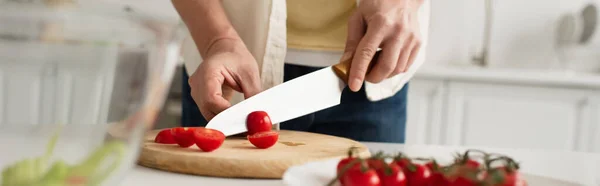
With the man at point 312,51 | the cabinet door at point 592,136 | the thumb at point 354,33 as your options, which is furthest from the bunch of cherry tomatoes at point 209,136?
the cabinet door at point 592,136

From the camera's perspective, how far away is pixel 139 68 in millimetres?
458

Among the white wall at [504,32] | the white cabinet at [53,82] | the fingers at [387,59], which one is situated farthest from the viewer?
the white wall at [504,32]

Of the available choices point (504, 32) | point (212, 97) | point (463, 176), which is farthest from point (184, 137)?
point (504, 32)

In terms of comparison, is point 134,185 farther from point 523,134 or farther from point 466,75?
point 523,134

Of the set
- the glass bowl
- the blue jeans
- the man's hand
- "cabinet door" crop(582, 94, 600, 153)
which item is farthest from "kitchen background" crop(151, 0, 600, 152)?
the glass bowl

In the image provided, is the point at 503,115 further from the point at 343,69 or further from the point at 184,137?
the point at 184,137

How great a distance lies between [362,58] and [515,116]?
148 centimetres

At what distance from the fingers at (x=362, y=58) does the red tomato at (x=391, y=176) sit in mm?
457

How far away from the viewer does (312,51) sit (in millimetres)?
1194

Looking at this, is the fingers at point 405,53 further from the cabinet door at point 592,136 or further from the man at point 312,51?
the cabinet door at point 592,136

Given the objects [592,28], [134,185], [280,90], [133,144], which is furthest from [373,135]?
[592,28]

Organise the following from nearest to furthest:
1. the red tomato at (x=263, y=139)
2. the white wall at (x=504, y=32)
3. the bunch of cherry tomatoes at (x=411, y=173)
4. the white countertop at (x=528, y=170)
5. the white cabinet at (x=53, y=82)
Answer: the white cabinet at (x=53, y=82) → the bunch of cherry tomatoes at (x=411, y=173) → the white countertop at (x=528, y=170) → the red tomato at (x=263, y=139) → the white wall at (x=504, y=32)

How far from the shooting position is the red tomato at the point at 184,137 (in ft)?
2.70

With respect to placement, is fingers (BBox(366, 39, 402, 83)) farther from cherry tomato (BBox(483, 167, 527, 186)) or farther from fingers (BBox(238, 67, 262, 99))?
cherry tomato (BBox(483, 167, 527, 186))
